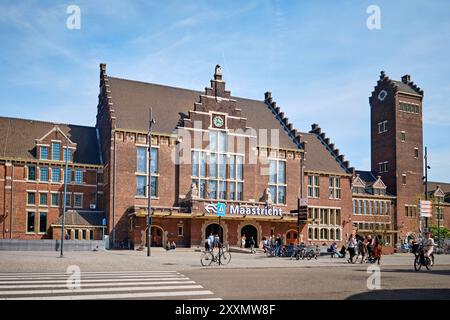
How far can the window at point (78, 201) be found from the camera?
176ft

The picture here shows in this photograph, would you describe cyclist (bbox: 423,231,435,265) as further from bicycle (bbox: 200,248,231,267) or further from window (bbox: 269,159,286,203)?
window (bbox: 269,159,286,203)

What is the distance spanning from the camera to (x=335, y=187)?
6662 centimetres

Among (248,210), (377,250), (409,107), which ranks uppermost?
(409,107)

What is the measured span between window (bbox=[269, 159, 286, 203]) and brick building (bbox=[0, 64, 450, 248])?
119mm

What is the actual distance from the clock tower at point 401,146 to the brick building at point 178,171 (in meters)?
16.1

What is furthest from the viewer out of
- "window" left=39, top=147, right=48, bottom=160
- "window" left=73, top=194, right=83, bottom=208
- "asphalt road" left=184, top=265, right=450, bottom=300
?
"window" left=73, top=194, right=83, bottom=208

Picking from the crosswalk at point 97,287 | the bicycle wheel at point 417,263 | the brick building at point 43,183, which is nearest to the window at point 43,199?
the brick building at point 43,183

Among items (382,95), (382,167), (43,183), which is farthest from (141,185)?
(382,95)

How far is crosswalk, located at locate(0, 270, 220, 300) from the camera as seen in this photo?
570 inches

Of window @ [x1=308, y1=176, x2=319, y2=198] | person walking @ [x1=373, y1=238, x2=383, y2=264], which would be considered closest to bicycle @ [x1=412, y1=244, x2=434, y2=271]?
person walking @ [x1=373, y1=238, x2=383, y2=264]

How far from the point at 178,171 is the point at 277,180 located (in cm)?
1246

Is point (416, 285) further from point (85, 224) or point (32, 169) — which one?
point (32, 169)

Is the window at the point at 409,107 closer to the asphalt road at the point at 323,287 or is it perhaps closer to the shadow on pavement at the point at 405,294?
the asphalt road at the point at 323,287

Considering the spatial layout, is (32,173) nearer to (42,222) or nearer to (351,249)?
(42,222)
